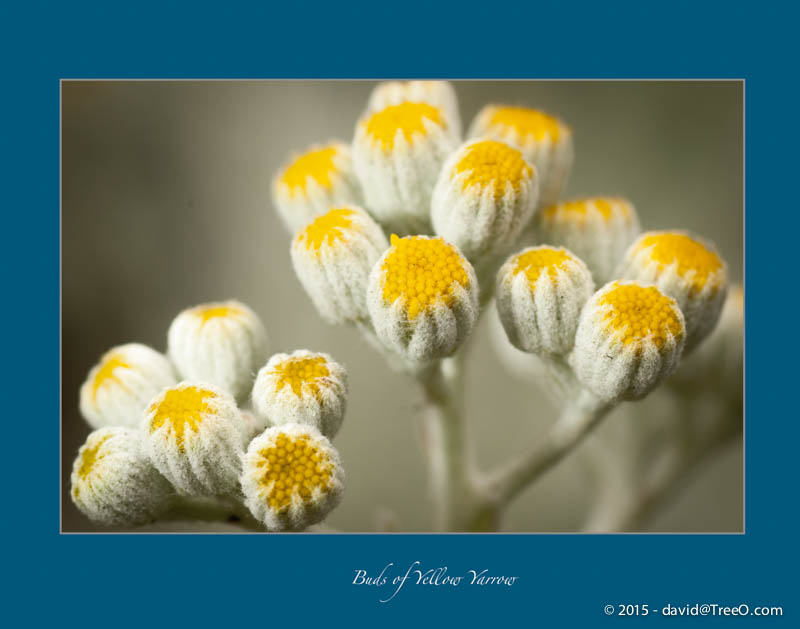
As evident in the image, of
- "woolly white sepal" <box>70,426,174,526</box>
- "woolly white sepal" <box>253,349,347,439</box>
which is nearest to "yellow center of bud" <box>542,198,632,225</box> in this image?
"woolly white sepal" <box>253,349,347,439</box>

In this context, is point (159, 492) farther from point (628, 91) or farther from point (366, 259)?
point (628, 91)

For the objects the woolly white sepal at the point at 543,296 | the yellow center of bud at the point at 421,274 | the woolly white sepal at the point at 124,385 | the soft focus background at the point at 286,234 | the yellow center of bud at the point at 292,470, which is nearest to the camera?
the yellow center of bud at the point at 292,470

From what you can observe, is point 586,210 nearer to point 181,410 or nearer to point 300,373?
point 300,373

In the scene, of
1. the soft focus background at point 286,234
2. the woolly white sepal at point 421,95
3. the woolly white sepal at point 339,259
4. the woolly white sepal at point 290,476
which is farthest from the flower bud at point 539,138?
the soft focus background at point 286,234

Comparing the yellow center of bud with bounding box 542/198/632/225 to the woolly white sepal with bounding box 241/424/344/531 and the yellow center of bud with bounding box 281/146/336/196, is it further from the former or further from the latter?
the woolly white sepal with bounding box 241/424/344/531

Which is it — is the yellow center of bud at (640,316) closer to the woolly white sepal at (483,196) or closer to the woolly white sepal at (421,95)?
the woolly white sepal at (483,196)

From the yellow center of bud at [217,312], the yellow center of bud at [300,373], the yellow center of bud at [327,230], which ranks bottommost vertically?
the yellow center of bud at [300,373]

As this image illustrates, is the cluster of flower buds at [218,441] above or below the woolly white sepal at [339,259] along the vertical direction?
below
